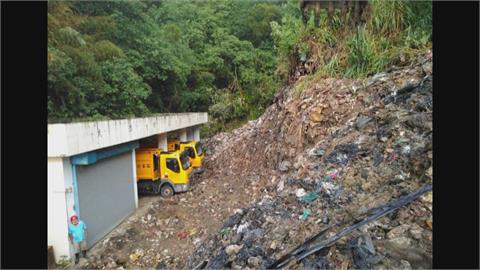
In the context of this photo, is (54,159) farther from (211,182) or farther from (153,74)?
(153,74)

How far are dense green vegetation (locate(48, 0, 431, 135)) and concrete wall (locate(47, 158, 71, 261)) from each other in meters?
1.59

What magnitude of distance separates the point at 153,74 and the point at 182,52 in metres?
2.67

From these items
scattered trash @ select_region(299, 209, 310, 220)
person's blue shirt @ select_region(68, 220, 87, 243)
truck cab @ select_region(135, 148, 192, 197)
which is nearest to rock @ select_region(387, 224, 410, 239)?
scattered trash @ select_region(299, 209, 310, 220)

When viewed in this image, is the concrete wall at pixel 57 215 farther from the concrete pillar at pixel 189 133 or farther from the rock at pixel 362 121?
the concrete pillar at pixel 189 133

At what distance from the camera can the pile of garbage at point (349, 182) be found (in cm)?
286

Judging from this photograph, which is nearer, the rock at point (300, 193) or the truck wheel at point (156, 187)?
the rock at point (300, 193)

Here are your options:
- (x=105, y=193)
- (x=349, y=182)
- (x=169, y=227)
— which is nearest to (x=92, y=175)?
(x=105, y=193)

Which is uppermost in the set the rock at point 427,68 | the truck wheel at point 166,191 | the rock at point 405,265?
the rock at point 427,68

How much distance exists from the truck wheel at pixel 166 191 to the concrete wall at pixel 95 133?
1.63 meters

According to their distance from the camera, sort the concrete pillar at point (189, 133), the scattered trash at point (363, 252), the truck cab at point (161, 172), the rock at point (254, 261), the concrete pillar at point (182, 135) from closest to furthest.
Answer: the scattered trash at point (363, 252) → the rock at point (254, 261) → the truck cab at point (161, 172) → the concrete pillar at point (182, 135) → the concrete pillar at point (189, 133)

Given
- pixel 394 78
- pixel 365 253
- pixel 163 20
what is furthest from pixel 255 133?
pixel 163 20

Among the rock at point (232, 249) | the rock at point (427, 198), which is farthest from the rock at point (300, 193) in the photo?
the rock at point (427, 198)

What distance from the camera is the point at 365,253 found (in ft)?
8.98

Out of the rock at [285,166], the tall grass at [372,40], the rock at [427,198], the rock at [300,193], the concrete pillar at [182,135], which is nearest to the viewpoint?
the rock at [427,198]
